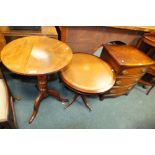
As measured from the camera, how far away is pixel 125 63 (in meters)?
1.40

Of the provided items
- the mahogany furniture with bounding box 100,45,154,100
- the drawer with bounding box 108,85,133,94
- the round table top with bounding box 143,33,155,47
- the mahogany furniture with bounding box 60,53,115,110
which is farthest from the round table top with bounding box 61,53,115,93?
the round table top with bounding box 143,33,155,47

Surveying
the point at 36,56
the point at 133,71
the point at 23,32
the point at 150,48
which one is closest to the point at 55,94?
the point at 36,56

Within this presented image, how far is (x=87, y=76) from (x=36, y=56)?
0.51 m

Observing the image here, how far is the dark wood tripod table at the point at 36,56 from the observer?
0.96 m

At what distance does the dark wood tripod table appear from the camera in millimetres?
959

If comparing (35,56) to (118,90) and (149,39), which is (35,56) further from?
(149,39)

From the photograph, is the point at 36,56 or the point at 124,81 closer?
the point at 36,56

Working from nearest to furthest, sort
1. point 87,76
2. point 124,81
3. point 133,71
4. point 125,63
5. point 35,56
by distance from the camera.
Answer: point 35,56
point 87,76
point 125,63
point 133,71
point 124,81

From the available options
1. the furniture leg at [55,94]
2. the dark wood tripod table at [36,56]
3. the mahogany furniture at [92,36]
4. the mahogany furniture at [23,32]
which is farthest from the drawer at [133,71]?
the mahogany furniture at [23,32]

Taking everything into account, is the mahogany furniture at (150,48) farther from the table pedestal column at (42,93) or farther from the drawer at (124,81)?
the table pedestal column at (42,93)

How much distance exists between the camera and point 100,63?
4.83 feet

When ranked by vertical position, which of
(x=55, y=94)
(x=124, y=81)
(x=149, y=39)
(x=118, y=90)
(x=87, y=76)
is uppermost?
(x=149, y=39)

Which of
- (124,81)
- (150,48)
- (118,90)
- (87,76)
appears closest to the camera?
(87,76)

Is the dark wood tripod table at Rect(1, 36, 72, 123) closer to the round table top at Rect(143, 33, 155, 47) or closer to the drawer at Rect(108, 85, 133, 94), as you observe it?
the drawer at Rect(108, 85, 133, 94)
